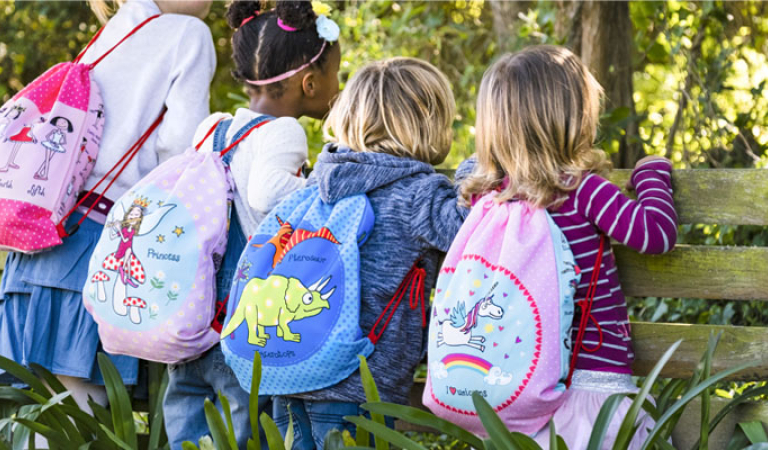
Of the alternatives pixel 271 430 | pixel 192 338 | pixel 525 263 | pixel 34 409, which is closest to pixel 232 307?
pixel 192 338

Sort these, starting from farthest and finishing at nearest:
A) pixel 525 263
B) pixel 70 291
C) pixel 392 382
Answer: pixel 70 291 → pixel 392 382 → pixel 525 263

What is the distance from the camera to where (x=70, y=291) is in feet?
8.90

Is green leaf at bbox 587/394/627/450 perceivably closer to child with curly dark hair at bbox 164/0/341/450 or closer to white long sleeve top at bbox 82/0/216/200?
child with curly dark hair at bbox 164/0/341/450

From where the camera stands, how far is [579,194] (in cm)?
206

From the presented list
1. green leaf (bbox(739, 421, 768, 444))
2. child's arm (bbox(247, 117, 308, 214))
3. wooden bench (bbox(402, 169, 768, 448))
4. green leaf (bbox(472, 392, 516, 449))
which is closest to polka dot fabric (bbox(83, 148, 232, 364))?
child's arm (bbox(247, 117, 308, 214))

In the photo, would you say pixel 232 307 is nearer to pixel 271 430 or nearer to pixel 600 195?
pixel 271 430

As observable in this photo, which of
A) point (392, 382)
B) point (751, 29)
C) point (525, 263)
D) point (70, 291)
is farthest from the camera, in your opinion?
point (751, 29)

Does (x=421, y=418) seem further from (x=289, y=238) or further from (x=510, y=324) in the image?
(x=289, y=238)

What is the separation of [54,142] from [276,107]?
66 centimetres

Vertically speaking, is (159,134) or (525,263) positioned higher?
(525,263)

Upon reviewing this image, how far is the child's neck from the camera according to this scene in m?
2.66

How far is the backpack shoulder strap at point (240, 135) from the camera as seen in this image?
2.56 meters

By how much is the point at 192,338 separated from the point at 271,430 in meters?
0.42

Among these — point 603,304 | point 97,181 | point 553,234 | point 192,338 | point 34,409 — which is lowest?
point 34,409
